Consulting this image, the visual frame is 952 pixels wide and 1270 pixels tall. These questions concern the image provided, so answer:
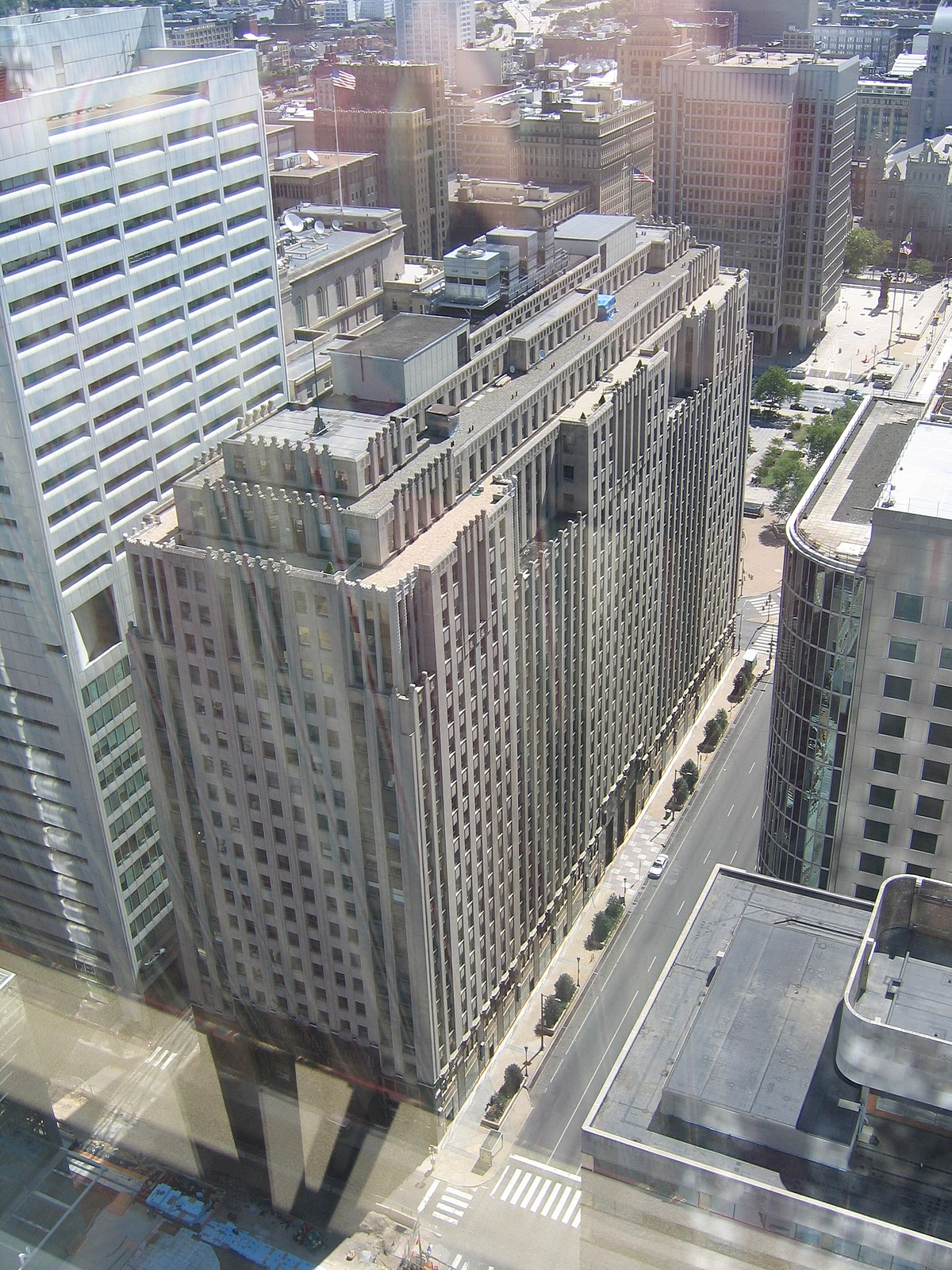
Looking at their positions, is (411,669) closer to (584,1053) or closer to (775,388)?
(584,1053)

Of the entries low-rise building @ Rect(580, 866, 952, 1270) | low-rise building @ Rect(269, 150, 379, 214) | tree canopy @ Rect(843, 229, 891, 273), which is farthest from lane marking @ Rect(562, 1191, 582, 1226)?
tree canopy @ Rect(843, 229, 891, 273)

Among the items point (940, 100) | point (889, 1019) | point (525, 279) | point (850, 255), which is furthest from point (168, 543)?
point (940, 100)

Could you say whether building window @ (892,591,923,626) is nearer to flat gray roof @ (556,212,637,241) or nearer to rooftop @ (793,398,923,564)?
rooftop @ (793,398,923,564)

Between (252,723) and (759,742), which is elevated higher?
(252,723)

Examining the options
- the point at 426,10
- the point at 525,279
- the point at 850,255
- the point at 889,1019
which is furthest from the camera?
the point at 426,10

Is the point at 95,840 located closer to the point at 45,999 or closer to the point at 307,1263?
the point at 45,999

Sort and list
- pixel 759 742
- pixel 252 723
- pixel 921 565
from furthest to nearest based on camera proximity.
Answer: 1. pixel 759 742
2. pixel 252 723
3. pixel 921 565
